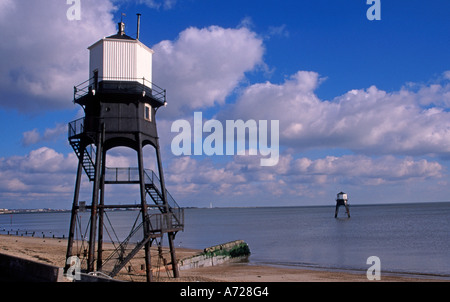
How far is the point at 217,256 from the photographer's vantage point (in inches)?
1521

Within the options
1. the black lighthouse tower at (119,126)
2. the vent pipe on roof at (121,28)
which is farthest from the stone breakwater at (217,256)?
the vent pipe on roof at (121,28)

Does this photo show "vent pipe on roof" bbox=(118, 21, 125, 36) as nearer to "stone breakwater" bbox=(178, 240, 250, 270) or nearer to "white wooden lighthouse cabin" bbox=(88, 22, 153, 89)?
"white wooden lighthouse cabin" bbox=(88, 22, 153, 89)

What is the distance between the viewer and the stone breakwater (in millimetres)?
33866

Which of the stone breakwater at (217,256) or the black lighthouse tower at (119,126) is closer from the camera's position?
the black lighthouse tower at (119,126)

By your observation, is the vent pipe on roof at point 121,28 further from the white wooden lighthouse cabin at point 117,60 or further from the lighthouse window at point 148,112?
the lighthouse window at point 148,112

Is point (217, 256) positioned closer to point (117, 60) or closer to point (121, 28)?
point (117, 60)

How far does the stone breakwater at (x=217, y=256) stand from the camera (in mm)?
33866

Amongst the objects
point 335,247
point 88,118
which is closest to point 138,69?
point 88,118
